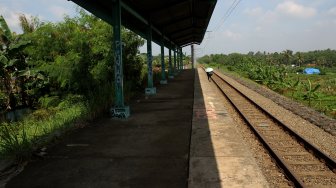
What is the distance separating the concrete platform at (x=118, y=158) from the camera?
223 inches

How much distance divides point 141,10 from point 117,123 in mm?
6838

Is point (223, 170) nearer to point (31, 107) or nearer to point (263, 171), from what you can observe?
point (263, 171)

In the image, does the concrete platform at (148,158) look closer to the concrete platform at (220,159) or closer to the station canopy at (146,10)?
the concrete platform at (220,159)

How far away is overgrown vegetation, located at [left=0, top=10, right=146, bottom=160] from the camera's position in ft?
60.2

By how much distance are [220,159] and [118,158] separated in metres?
2.02

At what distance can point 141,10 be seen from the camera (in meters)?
15.8

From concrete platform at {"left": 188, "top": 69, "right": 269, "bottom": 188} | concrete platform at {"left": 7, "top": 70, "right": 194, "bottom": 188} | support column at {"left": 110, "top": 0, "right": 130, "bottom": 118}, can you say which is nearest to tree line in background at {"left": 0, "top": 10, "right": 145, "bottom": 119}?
support column at {"left": 110, "top": 0, "right": 130, "bottom": 118}

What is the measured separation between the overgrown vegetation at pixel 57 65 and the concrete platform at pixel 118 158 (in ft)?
21.7

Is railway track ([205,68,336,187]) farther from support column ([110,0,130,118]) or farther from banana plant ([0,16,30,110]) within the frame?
banana plant ([0,16,30,110])

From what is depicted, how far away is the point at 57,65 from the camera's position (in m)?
19.3

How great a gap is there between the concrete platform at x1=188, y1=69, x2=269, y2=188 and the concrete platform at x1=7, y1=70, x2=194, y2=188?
0.24 m

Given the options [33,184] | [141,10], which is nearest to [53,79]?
[141,10]

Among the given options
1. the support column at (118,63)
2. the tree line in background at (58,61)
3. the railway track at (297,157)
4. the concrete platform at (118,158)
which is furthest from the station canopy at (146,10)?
the railway track at (297,157)

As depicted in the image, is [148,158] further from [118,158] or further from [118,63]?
[118,63]
